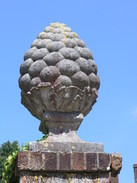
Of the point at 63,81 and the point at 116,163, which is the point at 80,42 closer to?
the point at 63,81

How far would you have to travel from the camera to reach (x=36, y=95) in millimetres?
6320

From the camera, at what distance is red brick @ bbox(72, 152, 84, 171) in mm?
5855

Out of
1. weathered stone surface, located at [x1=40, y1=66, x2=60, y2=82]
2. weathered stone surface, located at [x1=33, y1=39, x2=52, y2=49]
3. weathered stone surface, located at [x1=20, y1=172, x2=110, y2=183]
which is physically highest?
weathered stone surface, located at [x1=33, y1=39, x2=52, y2=49]

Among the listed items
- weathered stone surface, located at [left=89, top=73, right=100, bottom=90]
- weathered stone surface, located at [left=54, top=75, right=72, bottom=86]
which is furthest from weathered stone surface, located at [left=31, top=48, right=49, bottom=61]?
weathered stone surface, located at [left=89, top=73, right=100, bottom=90]

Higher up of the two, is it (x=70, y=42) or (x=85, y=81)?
(x=70, y=42)

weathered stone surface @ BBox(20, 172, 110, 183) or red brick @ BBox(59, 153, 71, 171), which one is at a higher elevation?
red brick @ BBox(59, 153, 71, 171)

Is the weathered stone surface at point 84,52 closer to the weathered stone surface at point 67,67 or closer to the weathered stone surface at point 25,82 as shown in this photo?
the weathered stone surface at point 67,67

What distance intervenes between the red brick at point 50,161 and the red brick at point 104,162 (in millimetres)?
606

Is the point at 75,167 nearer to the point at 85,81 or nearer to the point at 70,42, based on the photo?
the point at 85,81

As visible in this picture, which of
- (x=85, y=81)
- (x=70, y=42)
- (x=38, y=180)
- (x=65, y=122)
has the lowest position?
(x=38, y=180)

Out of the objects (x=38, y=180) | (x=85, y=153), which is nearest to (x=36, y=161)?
(x=38, y=180)

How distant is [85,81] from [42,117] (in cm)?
81

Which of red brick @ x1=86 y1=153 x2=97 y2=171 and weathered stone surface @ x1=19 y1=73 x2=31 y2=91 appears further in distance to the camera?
weathered stone surface @ x1=19 y1=73 x2=31 y2=91

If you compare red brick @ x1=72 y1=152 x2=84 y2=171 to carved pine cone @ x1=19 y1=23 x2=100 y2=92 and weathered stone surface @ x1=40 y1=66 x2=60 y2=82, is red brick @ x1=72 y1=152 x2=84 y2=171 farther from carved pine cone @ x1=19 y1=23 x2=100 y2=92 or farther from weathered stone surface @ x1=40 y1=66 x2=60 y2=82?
weathered stone surface @ x1=40 y1=66 x2=60 y2=82
